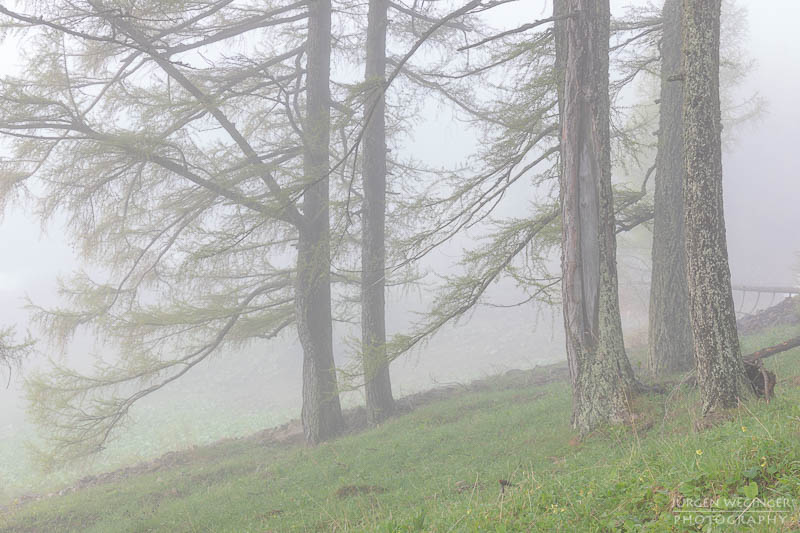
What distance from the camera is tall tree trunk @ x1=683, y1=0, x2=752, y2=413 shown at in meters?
5.12

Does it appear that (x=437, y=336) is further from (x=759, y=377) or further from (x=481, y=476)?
Answer: (x=759, y=377)

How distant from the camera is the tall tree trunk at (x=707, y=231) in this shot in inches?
202

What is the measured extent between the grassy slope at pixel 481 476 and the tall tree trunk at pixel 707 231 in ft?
1.29

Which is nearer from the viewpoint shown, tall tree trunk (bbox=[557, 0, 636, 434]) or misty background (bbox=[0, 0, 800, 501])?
tall tree trunk (bbox=[557, 0, 636, 434])

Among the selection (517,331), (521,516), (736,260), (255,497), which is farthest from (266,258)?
(736,260)

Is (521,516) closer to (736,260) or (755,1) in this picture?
(736,260)

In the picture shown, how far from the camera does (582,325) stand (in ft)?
21.1

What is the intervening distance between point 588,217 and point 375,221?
19.2 feet

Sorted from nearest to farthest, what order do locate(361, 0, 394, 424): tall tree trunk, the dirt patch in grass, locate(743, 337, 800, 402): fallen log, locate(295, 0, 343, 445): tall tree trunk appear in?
locate(743, 337, 800, 402): fallen log < the dirt patch in grass < locate(295, 0, 343, 445): tall tree trunk < locate(361, 0, 394, 424): tall tree trunk

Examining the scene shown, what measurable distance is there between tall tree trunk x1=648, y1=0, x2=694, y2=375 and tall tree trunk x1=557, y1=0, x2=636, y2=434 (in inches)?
112

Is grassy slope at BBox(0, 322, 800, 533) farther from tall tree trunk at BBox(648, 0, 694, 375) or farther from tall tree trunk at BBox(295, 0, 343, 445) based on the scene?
tall tree trunk at BBox(648, 0, 694, 375)

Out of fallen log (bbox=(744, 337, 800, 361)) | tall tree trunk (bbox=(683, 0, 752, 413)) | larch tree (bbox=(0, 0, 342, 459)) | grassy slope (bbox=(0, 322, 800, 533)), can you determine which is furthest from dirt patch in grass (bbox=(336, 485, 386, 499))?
fallen log (bbox=(744, 337, 800, 361))

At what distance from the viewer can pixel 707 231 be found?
203 inches

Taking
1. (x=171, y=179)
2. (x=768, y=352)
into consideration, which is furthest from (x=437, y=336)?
(x=768, y=352)
